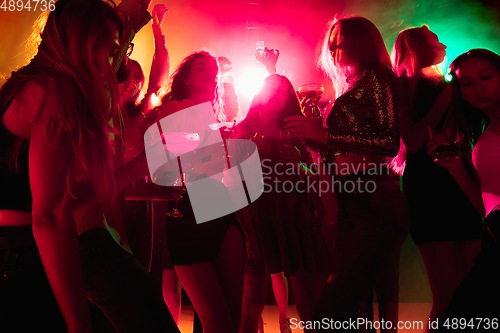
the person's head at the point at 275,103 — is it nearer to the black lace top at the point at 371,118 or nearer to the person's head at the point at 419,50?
the person's head at the point at 419,50

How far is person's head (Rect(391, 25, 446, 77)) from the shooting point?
204cm

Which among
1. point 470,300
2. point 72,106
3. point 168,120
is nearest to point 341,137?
point 470,300

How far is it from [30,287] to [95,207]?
0.94 ft

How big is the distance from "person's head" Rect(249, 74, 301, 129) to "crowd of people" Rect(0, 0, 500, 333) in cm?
1

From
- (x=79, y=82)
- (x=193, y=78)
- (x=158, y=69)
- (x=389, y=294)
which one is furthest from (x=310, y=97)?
(x=79, y=82)

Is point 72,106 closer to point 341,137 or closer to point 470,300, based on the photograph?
point 341,137

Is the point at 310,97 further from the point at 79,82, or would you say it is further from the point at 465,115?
the point at 79,82

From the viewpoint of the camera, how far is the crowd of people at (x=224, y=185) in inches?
34.7

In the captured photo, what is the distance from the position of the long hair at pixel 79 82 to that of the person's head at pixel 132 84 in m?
1.59

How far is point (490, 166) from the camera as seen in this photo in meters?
1.34

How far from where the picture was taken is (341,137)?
160cm

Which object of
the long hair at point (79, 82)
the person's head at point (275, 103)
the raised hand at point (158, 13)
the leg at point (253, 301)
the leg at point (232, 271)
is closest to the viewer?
the long hair at point (79, 82)

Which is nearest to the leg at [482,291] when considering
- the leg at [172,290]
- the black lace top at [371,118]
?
the black lace top at [371,118]

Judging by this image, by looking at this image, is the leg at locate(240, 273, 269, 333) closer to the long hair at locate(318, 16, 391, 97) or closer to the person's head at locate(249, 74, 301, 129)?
the person's head at locate(249, 74, 301, 129)
